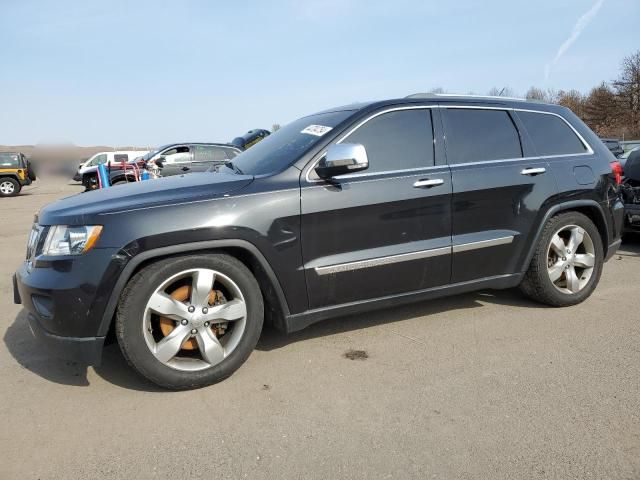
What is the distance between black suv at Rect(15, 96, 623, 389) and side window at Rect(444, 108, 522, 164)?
15mm

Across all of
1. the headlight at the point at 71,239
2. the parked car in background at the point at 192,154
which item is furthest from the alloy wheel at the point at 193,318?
the parked car in background at the point at 192,154

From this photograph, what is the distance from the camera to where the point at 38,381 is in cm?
306

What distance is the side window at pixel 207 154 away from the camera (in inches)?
567

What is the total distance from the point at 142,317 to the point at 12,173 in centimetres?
2082

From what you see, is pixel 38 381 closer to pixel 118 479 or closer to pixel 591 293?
pixel 118 479

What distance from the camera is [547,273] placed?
157 inches

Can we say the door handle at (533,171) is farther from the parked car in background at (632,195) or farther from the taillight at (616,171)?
the parked car in background at (632,195)

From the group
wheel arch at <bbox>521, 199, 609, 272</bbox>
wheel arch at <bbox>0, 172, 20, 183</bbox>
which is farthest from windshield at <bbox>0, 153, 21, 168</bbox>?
wheel arch at <bbox>521, 199, 609, 272</bbox>

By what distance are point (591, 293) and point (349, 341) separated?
234 cm

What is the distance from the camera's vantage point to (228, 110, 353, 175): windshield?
3.30 metres

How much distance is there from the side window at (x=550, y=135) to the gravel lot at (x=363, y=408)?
1.41m

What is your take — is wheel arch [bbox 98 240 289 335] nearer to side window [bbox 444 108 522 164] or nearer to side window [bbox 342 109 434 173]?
side window [bbox 342 109 434 173]

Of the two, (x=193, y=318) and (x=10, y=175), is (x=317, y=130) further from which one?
(x=10, y=175)

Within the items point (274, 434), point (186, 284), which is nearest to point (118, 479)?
point (274, 434)
